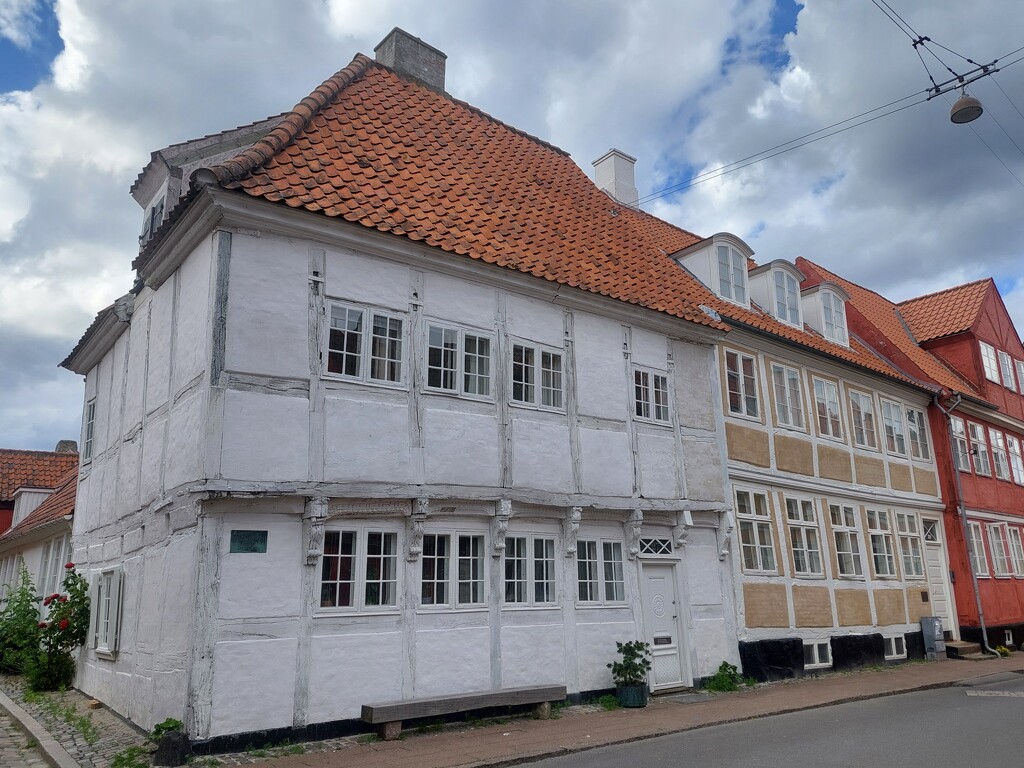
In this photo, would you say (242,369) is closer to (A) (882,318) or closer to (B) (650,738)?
(B) (650,738)

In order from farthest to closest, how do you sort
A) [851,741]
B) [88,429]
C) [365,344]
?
[88,429] < [365,344] < [851,741]

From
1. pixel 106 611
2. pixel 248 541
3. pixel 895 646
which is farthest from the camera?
pixel 895 646

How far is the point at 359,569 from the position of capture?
33.0 feet

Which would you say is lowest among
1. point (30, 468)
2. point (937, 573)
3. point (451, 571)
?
point (451, 571)

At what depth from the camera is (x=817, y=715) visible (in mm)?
11727

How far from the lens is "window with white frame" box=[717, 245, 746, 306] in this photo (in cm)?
1736

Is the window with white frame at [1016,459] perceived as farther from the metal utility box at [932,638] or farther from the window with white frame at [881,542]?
the window with white frame at [881,542]

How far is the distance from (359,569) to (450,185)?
6.44 meters

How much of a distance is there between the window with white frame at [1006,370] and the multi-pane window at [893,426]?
7830mm

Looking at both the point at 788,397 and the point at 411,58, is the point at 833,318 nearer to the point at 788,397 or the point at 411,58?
the point at 788,397

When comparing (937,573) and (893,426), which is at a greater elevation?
(893,426)

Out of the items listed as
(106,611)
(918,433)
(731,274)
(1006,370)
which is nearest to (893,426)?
(918,433)

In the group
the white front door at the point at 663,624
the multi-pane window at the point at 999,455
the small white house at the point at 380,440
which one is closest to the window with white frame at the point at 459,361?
the small white house at the point at 380,440

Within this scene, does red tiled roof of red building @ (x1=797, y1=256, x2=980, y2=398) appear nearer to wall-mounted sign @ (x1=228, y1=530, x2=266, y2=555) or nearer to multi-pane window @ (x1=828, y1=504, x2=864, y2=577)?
multi-pane window @ (x1=828, y1=504, x2=864, y2=577)
